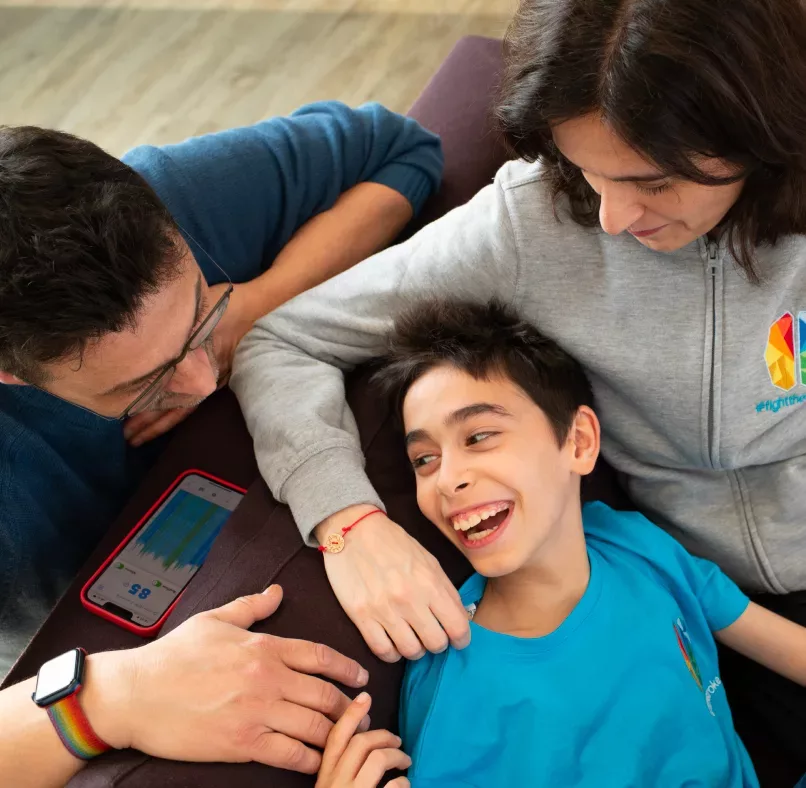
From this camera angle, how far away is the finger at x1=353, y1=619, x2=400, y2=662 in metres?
1.20

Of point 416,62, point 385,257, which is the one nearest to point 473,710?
point 385,257

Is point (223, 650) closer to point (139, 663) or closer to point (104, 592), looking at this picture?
point (139, 663)

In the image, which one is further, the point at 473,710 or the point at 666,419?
the point at 666,419

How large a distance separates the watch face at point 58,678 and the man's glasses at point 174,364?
0.37m

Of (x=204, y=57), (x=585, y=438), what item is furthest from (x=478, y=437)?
(x=204, y=57)

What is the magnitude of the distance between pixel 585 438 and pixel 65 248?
83cm

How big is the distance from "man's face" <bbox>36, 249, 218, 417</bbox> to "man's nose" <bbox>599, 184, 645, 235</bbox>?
585 mm

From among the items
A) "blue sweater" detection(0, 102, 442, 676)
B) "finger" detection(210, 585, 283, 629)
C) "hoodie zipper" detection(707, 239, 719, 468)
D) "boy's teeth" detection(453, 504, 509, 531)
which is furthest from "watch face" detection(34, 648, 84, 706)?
"hoodie zipper" detection(707, 239, 719, 468)

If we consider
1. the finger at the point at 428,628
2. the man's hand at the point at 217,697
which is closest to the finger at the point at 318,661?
the man's hand at the point at 217,697

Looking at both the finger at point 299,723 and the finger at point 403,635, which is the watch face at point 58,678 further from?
Answer: the finger at point 403,635

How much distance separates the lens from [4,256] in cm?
104

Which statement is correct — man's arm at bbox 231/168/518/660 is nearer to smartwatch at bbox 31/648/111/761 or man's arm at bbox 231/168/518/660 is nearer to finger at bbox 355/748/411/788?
finger at bbox 355/748/411/788

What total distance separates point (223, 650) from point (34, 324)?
1.54ft

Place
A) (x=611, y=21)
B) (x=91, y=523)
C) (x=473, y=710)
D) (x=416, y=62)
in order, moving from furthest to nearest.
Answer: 1. (x=416, y=62)
2. (x=91, y=523)
3. (x=473, y=710)
4. (x=611, y=21)
